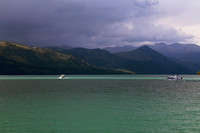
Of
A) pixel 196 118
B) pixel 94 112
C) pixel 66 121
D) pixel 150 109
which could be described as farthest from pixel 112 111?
pixel 196 118

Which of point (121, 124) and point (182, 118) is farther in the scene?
point (182, 118)

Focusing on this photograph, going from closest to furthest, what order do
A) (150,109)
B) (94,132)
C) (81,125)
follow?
1. (94,132)
2. (81,125)
3. (150,109)

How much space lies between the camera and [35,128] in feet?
129

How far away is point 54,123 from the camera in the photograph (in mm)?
42875

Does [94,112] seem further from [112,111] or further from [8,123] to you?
[8,123]

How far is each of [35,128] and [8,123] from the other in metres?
6.79

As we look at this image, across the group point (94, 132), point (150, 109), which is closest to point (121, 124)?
point (94, 132)

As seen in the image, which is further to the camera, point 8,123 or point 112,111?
point 112,111

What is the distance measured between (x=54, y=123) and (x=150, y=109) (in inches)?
1011

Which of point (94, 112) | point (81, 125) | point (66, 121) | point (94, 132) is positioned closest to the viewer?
point (94, 132)

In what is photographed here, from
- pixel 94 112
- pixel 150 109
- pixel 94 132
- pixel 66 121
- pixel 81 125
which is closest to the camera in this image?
pixel 94 132

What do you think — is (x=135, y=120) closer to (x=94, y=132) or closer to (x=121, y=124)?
(x=121, y=124)

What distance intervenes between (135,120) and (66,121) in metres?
13.4

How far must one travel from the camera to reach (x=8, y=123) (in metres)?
42.6
